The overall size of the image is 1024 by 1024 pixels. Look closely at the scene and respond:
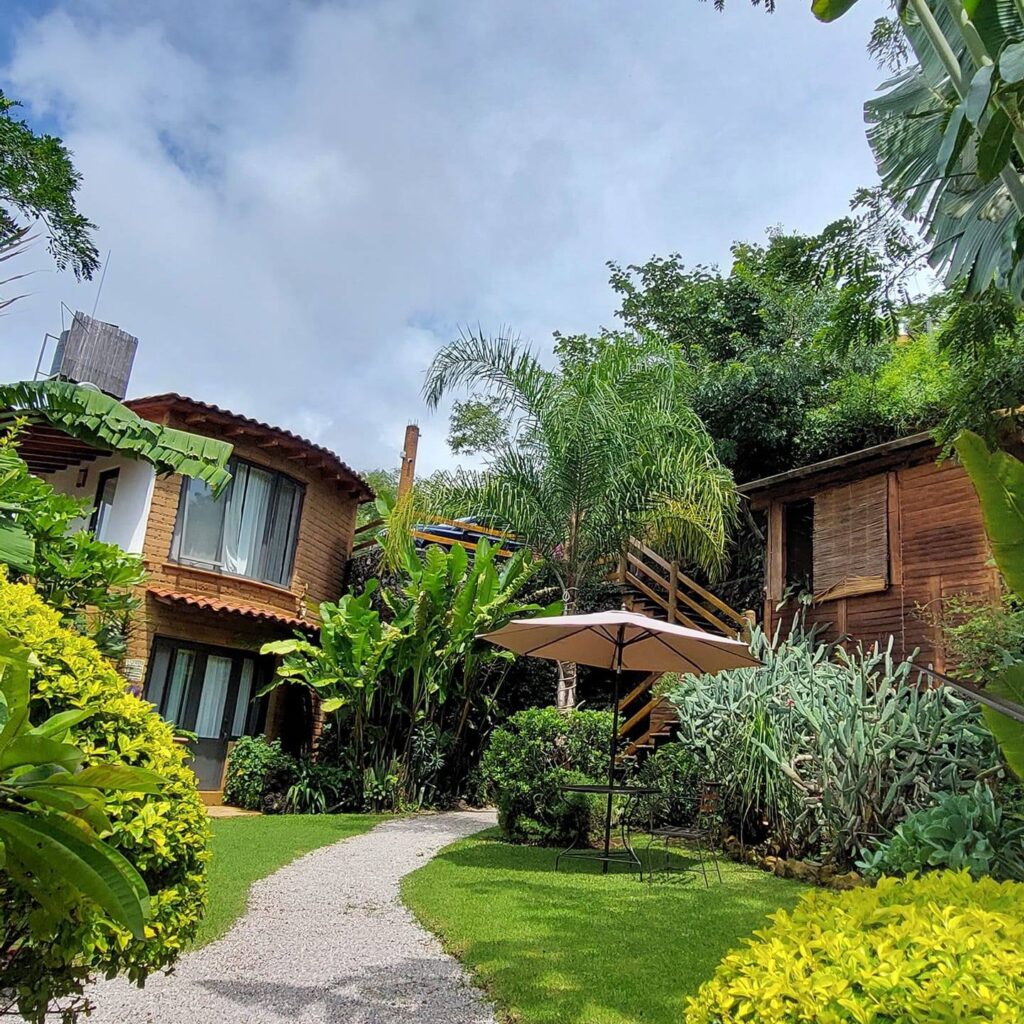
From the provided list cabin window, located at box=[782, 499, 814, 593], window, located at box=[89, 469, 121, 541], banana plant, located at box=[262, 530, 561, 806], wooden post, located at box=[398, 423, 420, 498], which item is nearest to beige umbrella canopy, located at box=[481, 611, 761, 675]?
banana plant, located at box=[262, 530, 561, 806]

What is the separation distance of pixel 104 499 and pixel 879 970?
53.5 feet

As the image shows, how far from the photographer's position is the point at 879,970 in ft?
6.02

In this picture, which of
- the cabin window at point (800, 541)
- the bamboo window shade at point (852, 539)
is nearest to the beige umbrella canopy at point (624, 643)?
the bamboo window shade at point (852, 539)

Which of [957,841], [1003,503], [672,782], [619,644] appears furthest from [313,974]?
[672,782]

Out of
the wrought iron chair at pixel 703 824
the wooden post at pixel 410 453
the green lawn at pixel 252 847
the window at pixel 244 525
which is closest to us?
the green lawn at pixel 252 847

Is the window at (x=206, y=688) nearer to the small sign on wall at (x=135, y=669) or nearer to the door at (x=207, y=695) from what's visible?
the door at (x=207, y=695)

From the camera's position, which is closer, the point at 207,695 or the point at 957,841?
the point at 957,841

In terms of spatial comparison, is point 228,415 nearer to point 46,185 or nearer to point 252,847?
point 46,185

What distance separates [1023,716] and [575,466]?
9.79 m

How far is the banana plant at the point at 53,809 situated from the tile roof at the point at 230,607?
12.4 m

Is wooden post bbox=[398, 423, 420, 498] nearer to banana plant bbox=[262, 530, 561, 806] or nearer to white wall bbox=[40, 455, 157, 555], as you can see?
banana plant bbox=[262, 530, 561, 806]

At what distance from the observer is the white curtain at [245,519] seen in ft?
51.4

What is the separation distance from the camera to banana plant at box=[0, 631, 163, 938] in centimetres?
216

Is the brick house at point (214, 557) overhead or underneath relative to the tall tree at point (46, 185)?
underneath
